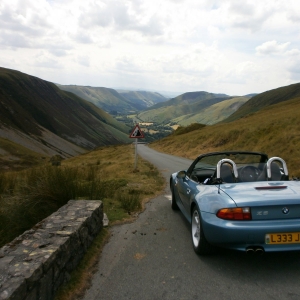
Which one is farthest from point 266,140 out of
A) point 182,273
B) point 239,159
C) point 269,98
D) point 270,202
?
point 269,98

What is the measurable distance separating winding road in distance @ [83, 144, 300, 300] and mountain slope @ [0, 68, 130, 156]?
9309 centimetres

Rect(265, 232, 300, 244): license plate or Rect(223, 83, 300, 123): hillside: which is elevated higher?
Rect(223, 83, 300, 123): hillside

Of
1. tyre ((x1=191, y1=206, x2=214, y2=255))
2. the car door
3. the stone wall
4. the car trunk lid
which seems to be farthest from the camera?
the car door

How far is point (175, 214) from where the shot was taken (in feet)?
23.9

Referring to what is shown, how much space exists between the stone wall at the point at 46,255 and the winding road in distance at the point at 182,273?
39cm

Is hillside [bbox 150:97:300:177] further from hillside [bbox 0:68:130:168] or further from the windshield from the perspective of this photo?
hillside [bbox 0:68:130:168]

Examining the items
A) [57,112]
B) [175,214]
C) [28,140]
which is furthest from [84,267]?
[57,112]

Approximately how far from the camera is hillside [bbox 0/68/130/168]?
101250mm

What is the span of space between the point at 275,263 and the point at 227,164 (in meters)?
1.70

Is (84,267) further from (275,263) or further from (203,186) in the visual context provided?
(275,263)

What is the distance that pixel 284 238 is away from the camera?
3883 millimetres

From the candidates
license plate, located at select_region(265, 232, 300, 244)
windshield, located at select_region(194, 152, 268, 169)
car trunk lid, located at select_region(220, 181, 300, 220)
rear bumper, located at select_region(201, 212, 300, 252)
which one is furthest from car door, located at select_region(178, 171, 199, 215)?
license plate, located at select_region(265, 232, 300, 244)

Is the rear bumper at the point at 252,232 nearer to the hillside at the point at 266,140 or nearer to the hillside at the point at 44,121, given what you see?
the hillside at the point at 266,140

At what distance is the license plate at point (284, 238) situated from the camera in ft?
12.7
